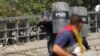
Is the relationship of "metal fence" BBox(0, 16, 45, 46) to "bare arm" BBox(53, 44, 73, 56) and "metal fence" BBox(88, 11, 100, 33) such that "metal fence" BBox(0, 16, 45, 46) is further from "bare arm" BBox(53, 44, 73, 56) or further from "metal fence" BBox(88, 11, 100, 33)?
"bare arm" BBox(53, 44, 73, 56)

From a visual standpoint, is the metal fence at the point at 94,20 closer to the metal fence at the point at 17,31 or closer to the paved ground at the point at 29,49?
the paved ground at the point at 29,49

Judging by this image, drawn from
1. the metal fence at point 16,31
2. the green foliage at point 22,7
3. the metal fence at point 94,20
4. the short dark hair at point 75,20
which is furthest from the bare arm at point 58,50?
the metal fence at point 94,20

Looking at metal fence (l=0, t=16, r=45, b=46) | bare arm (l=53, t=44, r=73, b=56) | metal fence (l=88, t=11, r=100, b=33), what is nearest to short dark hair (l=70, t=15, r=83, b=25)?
bare arm (l=53, t=44, r=73, b=56)

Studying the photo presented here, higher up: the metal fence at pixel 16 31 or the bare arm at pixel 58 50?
the bare arm at pixel 58 50

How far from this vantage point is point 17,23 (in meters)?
14.1

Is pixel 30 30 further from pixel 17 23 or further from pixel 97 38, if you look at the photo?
pixel 97 38

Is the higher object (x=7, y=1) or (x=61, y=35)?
(x=61, y=35)

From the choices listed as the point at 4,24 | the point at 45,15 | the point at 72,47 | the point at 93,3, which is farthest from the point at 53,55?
the point at 93,3

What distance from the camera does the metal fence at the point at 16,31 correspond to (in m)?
13.8

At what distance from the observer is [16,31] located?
14133mm

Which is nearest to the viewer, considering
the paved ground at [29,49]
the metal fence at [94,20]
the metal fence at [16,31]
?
the paved ground at [29,49]

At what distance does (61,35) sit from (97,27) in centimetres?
1211

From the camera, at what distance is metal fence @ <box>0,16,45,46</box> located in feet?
45.3

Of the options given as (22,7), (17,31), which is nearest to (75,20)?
(17,31)
